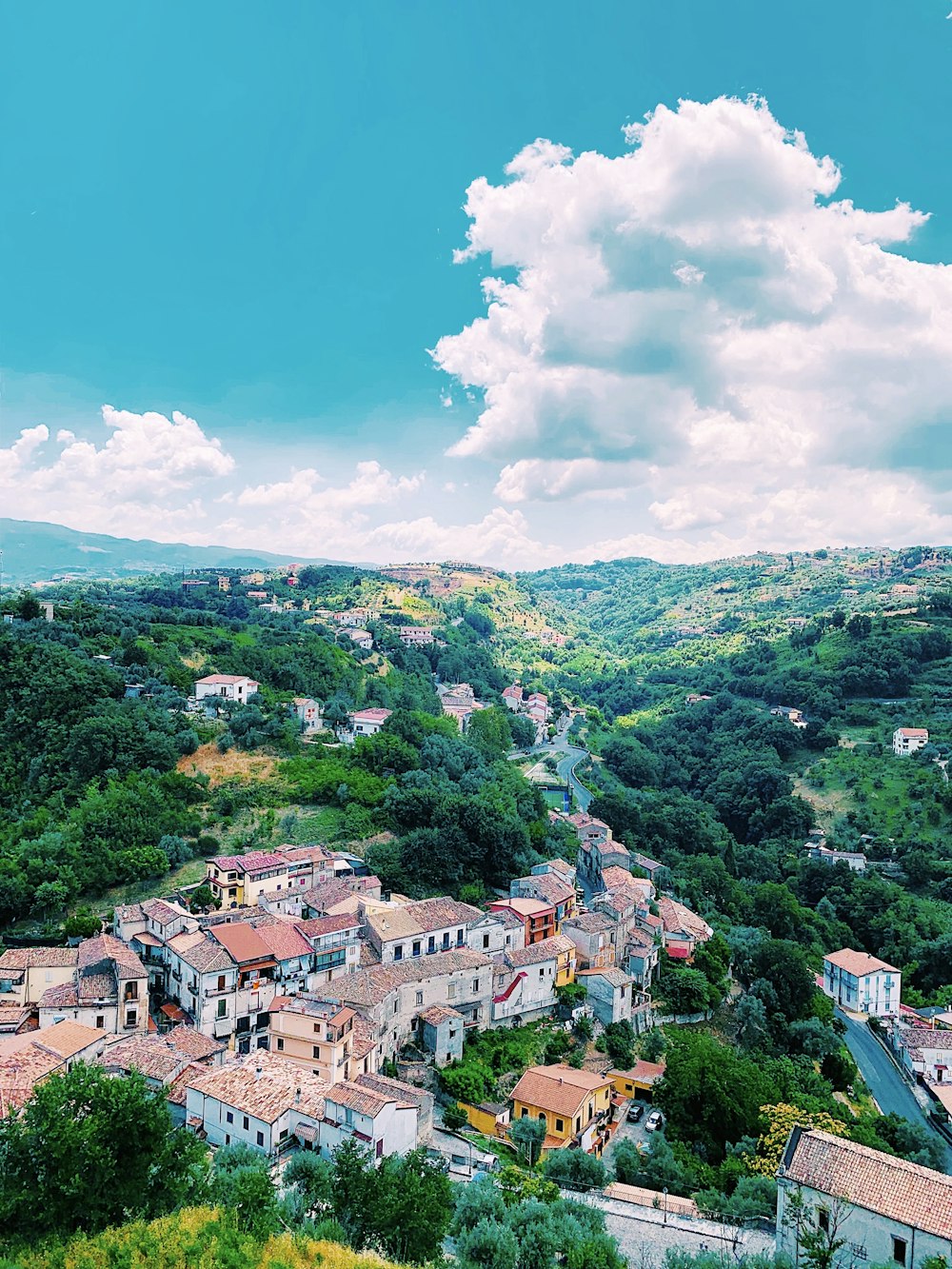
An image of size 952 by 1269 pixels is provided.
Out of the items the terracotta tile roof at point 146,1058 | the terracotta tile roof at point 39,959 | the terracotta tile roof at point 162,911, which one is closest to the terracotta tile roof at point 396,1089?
the terracotta tile roof at point 146,1058

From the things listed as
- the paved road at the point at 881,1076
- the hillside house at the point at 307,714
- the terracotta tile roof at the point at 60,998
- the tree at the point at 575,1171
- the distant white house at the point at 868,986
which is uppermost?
the hillside house at the point at 307,714

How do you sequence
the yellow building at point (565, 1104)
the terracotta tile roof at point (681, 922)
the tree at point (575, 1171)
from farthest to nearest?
the terracotta tile roof at point (681, 922) < the yellow building at point (565, 1104) < the tree at point (575, 1171)

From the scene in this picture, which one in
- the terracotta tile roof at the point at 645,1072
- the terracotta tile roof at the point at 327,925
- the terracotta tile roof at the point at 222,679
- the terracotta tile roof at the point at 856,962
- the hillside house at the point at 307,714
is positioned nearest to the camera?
the terracotta tile roof at the point at 645,1072

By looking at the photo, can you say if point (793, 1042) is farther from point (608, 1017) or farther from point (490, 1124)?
point (490, 1124)

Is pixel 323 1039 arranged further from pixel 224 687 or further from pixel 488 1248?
pixel 224 687

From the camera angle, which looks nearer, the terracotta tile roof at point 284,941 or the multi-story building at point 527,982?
the terracotta tile roof at point 284,941

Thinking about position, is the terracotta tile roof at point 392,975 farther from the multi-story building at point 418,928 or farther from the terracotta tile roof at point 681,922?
the terracotta tile roof at point 681,922

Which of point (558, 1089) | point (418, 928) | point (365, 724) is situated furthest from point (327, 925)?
point (365, 724)

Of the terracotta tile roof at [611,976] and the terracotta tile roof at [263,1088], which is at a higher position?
the terracotta tile roof at [263,1088]

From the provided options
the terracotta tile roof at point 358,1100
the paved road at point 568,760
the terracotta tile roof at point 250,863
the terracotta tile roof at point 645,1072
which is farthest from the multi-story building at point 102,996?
the paved road at point 568,760
